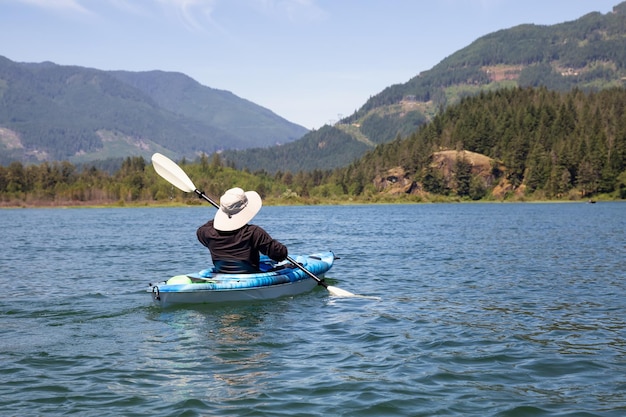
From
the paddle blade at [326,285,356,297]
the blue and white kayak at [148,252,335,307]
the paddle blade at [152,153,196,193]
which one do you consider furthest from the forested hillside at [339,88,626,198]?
the blue and white kayak at [148,252,335,307]

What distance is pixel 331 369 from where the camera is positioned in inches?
448

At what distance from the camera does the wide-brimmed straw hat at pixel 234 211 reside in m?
16.4

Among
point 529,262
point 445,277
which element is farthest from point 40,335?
point 529,262

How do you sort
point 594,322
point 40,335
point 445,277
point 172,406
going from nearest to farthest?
point 172,406 → point 40,335 → point 594,322 → point 445,277

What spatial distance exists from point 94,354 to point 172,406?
3.79m

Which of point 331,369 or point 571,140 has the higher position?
point 571,140

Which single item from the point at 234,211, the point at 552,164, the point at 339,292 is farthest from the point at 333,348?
the point at 552,164

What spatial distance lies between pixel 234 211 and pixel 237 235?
2.23ft

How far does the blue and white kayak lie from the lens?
1673 centimetres

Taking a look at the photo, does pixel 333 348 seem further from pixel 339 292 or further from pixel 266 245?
pixel 339 292

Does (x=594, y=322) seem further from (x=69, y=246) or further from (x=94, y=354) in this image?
(x=69, y=246)

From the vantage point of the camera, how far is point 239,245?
16984 millimetres

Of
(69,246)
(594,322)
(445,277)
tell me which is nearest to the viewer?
(594,322)

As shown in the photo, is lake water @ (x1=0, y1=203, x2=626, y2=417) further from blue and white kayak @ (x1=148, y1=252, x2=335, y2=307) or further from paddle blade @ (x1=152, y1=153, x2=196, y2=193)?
paddle blade @ (x1=152, y1=153, x2=196, y2=193)
